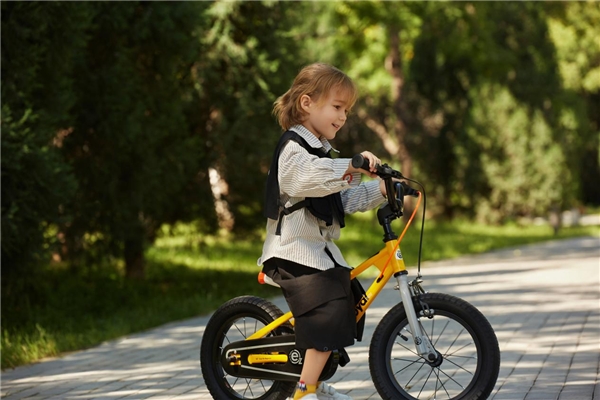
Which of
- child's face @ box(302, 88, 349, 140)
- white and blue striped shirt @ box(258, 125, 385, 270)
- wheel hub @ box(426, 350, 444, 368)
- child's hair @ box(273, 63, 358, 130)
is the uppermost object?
child's hair @ box(273, 63, 358, 130)

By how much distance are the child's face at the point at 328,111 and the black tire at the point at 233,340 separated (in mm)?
949

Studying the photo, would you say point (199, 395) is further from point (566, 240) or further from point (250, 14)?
point (566, 240)

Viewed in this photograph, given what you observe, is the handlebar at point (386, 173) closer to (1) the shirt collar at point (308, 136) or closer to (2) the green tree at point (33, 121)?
(1) the shirt collar at point (308, 136)

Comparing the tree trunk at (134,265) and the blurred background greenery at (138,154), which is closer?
the blurred background greenery at (138,154)

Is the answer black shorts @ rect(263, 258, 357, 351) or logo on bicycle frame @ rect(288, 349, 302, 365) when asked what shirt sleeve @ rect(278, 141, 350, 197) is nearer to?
black shorts @ rect(263, 258, 357, 351)

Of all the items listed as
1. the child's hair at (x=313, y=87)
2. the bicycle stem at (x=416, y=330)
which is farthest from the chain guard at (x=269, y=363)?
the child's hair at (x=313, y=87)

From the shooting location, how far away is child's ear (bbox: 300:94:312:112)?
459 centimetres

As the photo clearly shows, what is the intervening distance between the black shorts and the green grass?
322 cm

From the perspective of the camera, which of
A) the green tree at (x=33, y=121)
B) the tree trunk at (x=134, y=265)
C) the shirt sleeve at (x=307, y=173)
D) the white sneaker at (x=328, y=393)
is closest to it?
the shirt sleeve at (x=307, y=173)

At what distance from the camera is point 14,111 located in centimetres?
802

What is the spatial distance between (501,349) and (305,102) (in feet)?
10.4

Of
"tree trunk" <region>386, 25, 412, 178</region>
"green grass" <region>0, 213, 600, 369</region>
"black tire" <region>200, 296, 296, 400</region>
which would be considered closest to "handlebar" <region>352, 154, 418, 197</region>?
"black tire" <region>200, 296, 296, 400</region>

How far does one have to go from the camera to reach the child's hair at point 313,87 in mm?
4547

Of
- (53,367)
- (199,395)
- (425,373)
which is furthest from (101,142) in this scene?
(425,373)
